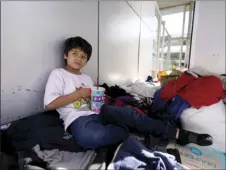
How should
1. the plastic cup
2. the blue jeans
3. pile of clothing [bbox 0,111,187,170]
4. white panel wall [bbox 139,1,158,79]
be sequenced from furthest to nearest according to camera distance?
white panel wall [bbox 139,1,158,79] → the plastic cup → the blue jeans → pile of clothing [bbox 0,111,187,170]

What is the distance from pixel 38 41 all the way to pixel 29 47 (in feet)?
0.19

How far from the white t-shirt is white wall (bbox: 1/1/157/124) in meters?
0.09

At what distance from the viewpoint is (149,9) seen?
82.5 inches

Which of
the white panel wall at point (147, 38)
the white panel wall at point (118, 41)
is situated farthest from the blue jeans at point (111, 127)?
the white panel wall at point (147, 38)

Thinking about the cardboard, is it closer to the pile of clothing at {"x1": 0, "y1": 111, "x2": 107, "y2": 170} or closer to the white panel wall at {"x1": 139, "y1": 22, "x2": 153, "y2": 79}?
the pile of clothing at {"x1": 0, "y1": 111, "x2": 107, "y2": 170}

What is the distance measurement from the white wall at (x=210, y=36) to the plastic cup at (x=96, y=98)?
43 cm

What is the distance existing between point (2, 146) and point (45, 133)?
154 millimetres

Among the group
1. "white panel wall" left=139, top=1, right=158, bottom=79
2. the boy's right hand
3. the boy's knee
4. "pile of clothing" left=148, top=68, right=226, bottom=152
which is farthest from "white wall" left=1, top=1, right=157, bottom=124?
"white panel wall" left=139, top=1, right=158, bottom=79

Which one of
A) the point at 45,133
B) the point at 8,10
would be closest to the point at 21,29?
the point at 8,10

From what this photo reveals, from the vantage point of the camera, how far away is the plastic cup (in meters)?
0.71

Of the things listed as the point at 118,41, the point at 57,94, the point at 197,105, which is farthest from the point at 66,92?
the point at 118,41

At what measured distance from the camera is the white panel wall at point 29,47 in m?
0.59

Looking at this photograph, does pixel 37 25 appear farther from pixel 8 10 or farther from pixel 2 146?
pixel 2 146

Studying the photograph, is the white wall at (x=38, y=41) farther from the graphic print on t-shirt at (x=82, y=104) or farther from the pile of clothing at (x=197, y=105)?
the pile of clothing at (x=197, y=105)
